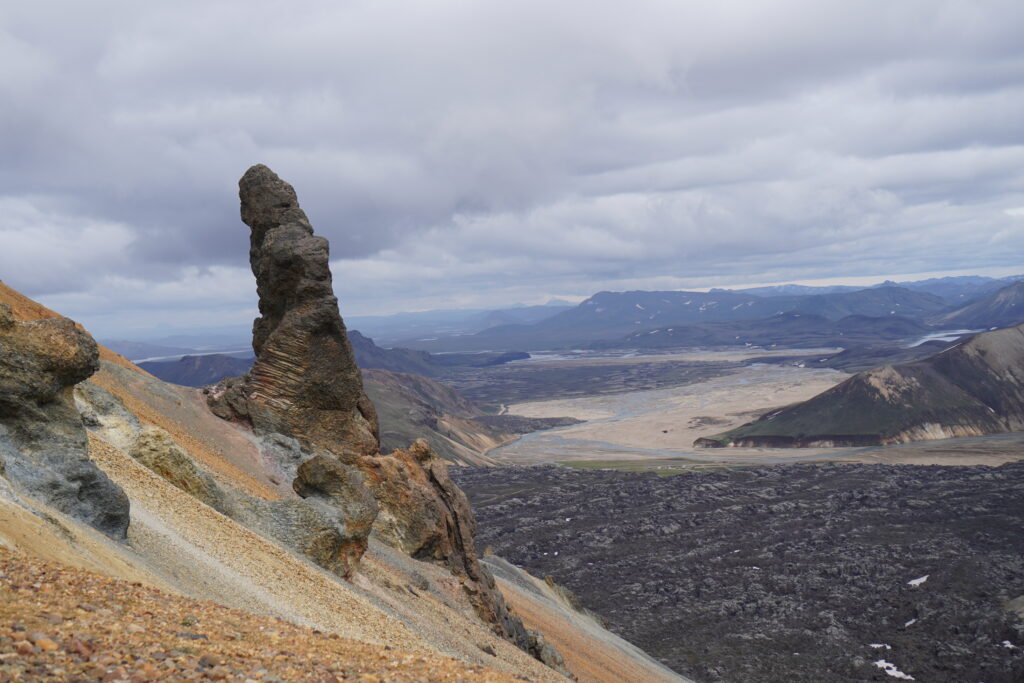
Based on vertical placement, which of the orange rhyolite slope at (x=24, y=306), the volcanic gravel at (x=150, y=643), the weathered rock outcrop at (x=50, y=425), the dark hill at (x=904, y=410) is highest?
the orange rhyolite slope at (x=24, y=306)

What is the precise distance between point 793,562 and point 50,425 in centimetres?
7516

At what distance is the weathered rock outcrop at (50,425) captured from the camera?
17109 millimetres

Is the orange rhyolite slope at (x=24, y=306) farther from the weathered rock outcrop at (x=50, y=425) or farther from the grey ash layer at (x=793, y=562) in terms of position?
the grey ash layer at (x=793, y=562)

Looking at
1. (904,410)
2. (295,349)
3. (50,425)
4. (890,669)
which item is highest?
(295,349)

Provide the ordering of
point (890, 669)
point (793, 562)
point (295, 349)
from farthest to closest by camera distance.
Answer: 1. point (793, 562)
2. point (890, 669)
3. point (295, 349)

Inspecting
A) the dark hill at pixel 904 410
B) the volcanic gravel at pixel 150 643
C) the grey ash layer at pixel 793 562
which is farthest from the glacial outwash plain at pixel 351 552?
the dark hill at pixel 904 410

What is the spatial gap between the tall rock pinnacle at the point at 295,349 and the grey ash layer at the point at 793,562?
33114 millimetres

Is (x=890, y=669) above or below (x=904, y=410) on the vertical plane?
above

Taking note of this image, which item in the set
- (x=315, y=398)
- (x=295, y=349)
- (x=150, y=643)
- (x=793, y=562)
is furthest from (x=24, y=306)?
(x=793, y=562)

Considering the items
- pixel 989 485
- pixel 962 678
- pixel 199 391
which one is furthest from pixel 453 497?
pixel 989 485

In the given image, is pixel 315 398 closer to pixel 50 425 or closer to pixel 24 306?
pixel 24 306

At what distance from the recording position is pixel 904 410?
594ft

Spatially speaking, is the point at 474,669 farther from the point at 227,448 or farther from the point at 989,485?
the point at 989,485

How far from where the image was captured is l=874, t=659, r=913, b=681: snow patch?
1980 inches
